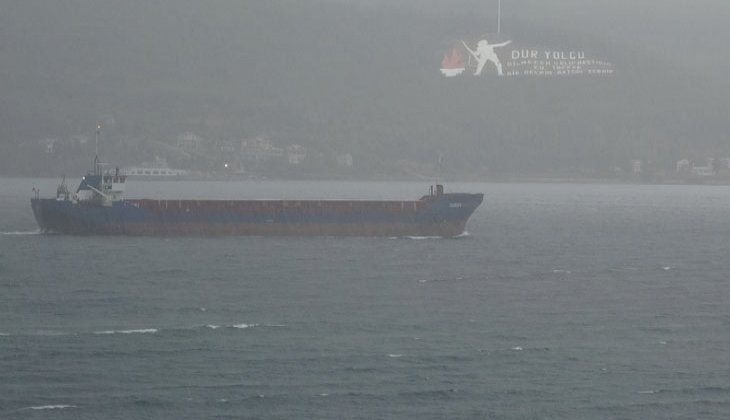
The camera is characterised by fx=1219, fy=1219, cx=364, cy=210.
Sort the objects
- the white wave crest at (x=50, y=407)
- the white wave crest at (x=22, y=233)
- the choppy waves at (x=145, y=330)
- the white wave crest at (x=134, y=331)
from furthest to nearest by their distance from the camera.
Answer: the white wave crest at (x=22, y=233), the white wave crest at (x=134, y=331), the choppy waves at (x=145, y=330), the white wave crest at (x=50, y=407)

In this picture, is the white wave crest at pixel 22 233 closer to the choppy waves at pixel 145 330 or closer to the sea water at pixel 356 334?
the sea water at pixel 356 334

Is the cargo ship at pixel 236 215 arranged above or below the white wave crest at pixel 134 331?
above

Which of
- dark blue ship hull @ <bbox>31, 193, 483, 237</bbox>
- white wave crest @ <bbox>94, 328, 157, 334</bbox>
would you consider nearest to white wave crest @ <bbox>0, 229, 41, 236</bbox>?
dark blue ship hull @ <bbox>31, 193, 483, 237</bbox>

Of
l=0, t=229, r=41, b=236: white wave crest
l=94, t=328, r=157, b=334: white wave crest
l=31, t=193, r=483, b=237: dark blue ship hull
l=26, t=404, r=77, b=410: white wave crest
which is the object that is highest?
l=31, t=193, r=483, b=237: dark blue ship hull

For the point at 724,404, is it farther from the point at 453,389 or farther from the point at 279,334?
the point at 279,334

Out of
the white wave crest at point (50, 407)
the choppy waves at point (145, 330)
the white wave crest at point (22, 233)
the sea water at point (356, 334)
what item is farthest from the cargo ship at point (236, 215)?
the white wave crest at point (50, 407)

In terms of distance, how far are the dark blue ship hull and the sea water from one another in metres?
7.83

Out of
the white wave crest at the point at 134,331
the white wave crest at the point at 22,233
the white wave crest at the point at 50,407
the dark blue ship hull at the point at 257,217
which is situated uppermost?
the dark blue ship hull at the point at 257,217

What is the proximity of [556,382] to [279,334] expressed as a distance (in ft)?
33.8

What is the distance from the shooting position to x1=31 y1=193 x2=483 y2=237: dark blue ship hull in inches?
3100

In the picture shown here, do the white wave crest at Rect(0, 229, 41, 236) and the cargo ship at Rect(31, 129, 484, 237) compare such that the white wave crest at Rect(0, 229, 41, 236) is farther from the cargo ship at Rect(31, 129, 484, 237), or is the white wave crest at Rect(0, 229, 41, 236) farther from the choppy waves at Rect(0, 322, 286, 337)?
the choppy waves at Rect(0, 322, 286, 337)

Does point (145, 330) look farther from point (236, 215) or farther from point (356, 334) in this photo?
point (236, 215)

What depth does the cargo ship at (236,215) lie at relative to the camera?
3103 inches

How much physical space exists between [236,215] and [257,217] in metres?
1.41
